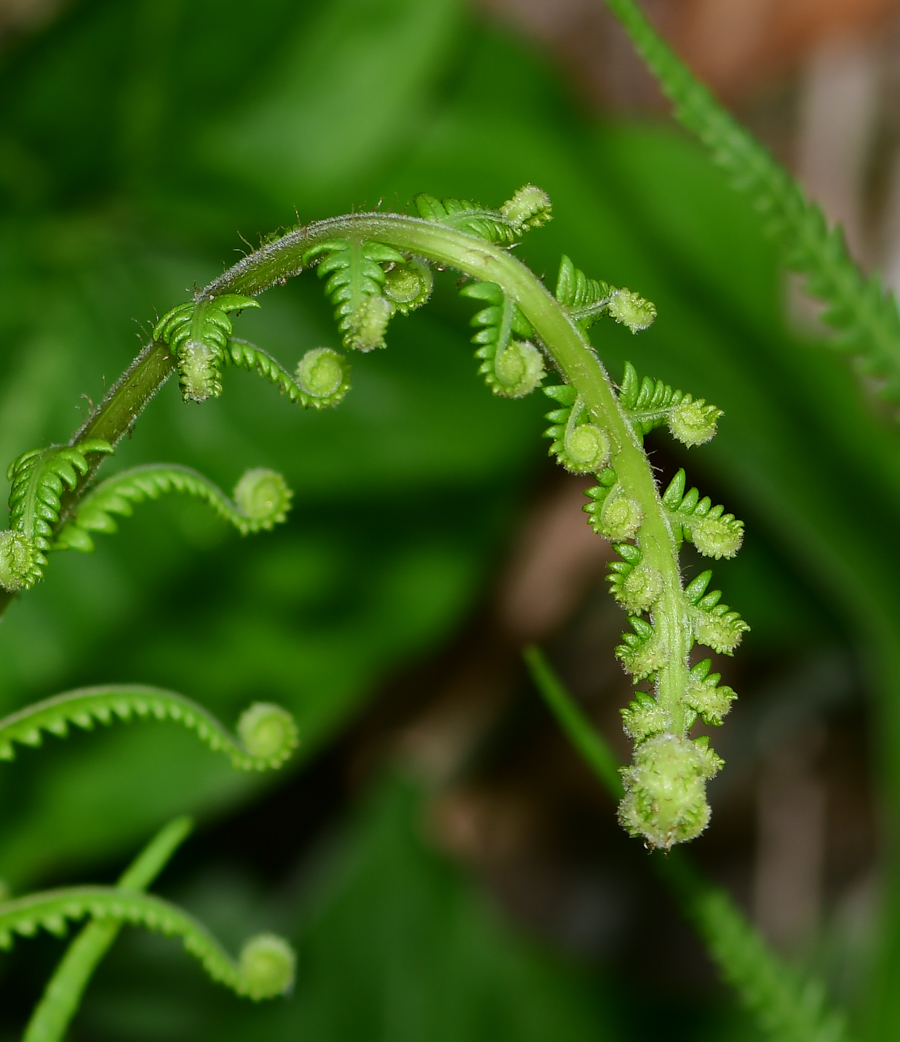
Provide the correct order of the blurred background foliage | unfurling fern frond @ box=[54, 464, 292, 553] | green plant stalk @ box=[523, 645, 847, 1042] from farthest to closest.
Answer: the blurred background foliage, green plant stalk @ box=[523, 645, 847, 1042], unfurling fern frond @ box=[54, 464, 292, 553]

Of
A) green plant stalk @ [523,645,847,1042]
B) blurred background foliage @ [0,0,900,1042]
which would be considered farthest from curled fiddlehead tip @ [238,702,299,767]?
blurred background foliage @ [0,0,900,1042]

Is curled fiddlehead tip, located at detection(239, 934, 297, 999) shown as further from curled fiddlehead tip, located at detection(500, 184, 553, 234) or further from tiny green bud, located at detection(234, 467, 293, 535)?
curled fiddlehead tip, located at detection(500, 184, 553, 234)

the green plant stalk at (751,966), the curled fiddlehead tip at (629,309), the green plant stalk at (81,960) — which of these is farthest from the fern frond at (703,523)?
the green plant stalk at (81,960)

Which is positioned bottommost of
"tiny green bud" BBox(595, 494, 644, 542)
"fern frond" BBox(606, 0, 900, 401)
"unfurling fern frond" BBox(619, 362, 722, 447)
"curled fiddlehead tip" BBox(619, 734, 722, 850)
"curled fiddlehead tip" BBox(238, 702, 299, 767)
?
"curled fiddlehead tip" BBox(238, 702, 299, 767)

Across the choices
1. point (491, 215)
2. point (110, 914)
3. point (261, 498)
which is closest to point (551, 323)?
point (491, 215)

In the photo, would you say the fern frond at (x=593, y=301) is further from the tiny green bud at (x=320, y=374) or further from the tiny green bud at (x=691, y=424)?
the tiny green bud at (x=320, y=374)

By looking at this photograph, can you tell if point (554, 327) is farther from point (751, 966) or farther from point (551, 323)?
point (751, 966)

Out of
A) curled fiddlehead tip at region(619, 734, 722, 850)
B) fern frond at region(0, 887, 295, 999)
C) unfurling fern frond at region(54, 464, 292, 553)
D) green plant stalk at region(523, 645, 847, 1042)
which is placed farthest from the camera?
green plant stalk at region(523, 645, 847, 1042)

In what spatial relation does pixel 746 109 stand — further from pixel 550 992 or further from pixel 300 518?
pixel 550 992
